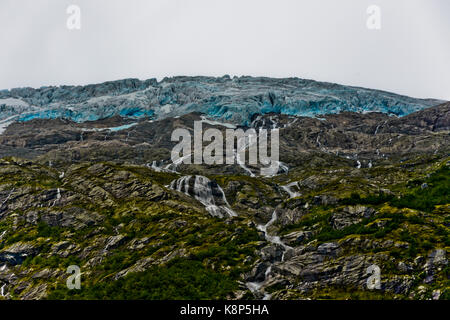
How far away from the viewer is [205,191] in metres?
120

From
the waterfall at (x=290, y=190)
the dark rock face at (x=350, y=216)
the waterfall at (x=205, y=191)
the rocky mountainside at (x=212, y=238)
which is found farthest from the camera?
the waterfall at (x=290, y=190)

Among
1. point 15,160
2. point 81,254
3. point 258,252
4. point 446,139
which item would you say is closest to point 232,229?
point 258,252

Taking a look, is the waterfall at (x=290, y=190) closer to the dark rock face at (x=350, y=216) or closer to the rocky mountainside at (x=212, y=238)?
the rocky mountainside at (x=212, y=238)

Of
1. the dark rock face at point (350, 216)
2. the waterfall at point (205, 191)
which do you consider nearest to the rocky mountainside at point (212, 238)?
the dark rock face at point (350, 216)

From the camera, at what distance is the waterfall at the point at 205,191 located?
113494 mm

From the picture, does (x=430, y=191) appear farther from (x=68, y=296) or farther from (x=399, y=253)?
(x=68, y=296)

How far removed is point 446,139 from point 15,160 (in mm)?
208378

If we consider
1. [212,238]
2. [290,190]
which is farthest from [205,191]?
[212,238]

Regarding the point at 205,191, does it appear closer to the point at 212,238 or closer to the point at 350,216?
the point at 212,238

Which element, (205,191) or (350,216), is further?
(205,191)

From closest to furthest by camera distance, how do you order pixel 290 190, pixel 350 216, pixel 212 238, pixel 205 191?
1. pixel 212 238
2. pixel 350 216
3. pixel 205 191
4. pixel 290 190

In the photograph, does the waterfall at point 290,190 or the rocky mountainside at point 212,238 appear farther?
the waterfall at point 290,190

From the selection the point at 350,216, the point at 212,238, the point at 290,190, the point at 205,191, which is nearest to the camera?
the point at 212,238
